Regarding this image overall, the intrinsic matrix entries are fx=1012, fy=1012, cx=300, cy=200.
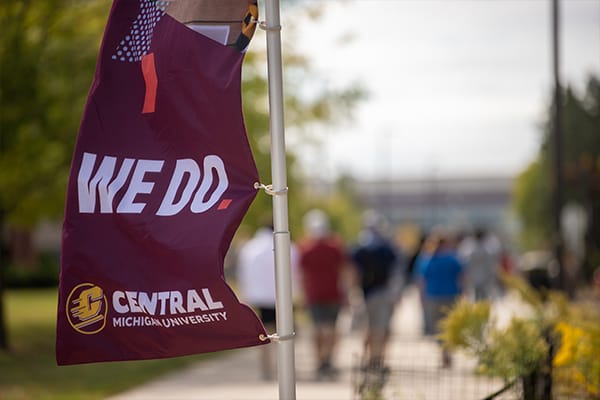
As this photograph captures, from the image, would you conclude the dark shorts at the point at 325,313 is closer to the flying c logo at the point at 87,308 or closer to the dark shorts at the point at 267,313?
the dark shorts at the point at 267,313

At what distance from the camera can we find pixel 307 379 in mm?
12602

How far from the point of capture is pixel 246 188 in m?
4.59

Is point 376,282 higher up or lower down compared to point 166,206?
lower down

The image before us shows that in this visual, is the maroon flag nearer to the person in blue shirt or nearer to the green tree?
the person in blue shirt

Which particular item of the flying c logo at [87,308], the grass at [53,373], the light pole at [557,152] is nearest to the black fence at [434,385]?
the flying c logo at [87,308]

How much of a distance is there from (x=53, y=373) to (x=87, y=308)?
31.8 feet

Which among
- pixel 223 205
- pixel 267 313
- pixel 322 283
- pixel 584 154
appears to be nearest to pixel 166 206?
pixel 223 205

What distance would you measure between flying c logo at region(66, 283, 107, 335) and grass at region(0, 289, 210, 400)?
6.70m

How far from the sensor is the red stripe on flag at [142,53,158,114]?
4.69m

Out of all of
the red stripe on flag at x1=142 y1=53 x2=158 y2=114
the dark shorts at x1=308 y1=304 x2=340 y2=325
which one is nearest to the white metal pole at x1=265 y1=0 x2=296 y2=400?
the red stripe on flag at x1=142 y1=53 x2=158 y2=114

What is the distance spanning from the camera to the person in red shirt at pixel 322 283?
13.2 m

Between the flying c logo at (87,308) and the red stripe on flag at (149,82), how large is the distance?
0.86m

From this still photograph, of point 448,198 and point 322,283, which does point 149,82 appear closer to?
point 322,283

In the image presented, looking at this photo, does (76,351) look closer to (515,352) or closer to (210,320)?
(210,320)
